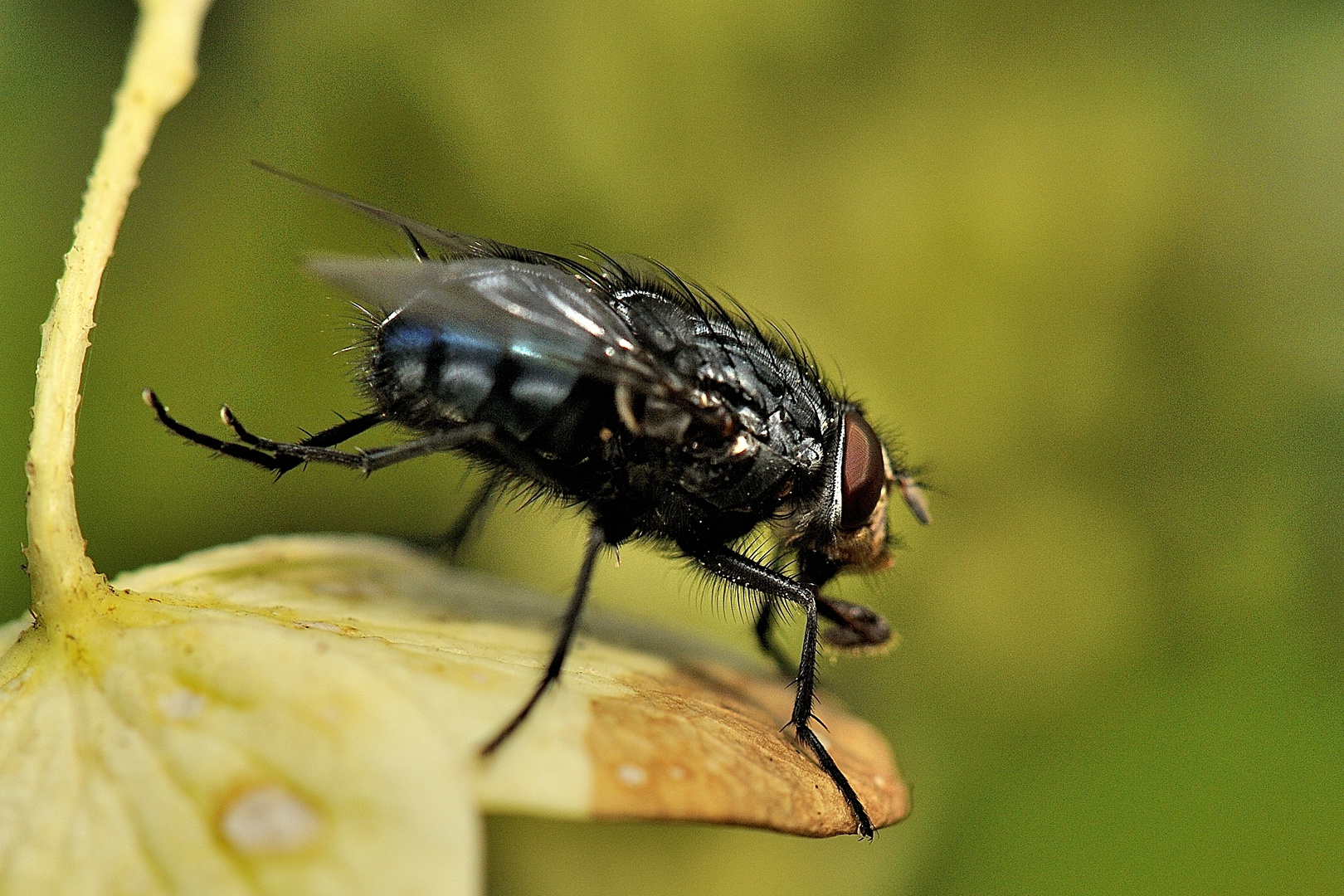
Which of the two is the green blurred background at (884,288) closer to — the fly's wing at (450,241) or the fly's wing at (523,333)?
the fly's wing at (450,241)

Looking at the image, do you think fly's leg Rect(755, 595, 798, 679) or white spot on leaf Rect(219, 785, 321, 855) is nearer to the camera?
white spot on leaf Rect(219, 785, 321, 855)

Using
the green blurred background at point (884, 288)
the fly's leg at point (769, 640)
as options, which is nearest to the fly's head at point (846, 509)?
the fly's leg at point (769, 640)

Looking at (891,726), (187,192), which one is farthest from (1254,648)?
(187,192)

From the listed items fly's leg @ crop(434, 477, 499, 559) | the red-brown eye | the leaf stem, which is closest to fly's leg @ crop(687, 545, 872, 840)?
the red-brown eye

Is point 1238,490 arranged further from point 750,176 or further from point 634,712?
point 634,712

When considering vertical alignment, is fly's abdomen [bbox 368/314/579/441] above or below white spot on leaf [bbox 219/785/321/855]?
above

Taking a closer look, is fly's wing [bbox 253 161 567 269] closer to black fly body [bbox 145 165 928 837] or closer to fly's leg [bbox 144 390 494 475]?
black fly body [bbox 145 165 928 837]
